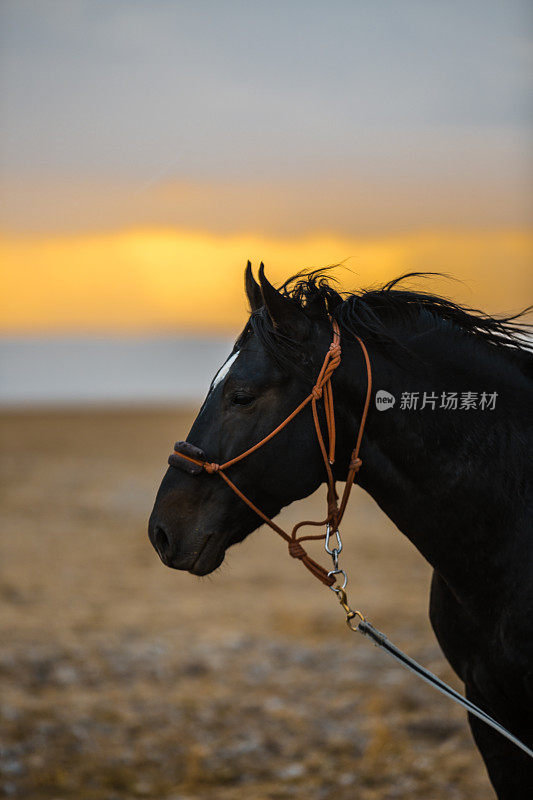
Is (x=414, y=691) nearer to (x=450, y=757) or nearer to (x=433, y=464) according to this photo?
(x=450, y=757)

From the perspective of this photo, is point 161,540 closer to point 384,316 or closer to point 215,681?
point 384,316

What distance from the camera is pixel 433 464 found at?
2.75 meters

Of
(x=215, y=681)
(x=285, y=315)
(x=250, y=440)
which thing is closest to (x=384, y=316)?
(x=285, y=315)

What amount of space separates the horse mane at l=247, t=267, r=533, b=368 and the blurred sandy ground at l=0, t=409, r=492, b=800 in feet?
10.2

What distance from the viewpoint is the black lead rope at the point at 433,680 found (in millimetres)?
2762

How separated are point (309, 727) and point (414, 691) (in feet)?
3.56

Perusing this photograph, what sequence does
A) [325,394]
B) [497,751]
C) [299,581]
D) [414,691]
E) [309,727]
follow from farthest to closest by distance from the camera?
1. [299,581]
2. [414,691]
3. [309,727]
4. [497,751]
5. [325,394]

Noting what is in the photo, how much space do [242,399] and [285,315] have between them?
327 mm

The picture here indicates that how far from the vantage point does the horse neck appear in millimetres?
2754

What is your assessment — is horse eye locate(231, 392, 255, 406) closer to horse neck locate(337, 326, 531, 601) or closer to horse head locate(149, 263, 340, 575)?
horse head locate(149, 263, 340, 575)

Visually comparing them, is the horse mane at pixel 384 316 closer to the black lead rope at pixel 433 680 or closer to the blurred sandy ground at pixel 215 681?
the black lead rope at pixel 433 680

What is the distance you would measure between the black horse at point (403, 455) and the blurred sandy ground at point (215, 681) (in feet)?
9.24

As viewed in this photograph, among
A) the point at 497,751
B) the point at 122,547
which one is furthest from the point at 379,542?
the point at 497,751

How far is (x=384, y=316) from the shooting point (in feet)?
9.46
